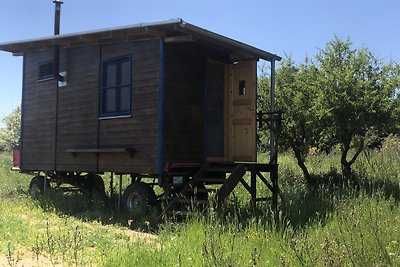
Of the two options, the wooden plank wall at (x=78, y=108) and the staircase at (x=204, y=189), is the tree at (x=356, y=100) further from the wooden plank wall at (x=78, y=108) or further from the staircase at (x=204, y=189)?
the wooden plank wall at (x=78, y=108)

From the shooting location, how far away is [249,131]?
37.1ft

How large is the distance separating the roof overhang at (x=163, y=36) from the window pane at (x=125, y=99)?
3.76 ft

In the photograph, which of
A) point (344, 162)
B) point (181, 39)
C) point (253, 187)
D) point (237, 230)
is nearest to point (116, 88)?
point (181, 39)

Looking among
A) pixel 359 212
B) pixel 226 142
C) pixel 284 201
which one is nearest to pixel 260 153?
pixel 226 142

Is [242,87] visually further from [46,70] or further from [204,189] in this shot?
[46,70]

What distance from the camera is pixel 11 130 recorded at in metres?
42.2

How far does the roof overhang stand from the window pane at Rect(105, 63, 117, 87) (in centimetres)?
59

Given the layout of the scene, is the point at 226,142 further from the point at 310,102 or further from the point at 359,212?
the point at 359,212

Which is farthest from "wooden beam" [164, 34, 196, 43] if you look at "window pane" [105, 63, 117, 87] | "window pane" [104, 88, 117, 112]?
"window pane" [104, 88, 117, 112]

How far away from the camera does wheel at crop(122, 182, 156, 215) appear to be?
1017cm

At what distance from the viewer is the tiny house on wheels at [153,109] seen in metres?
9.87

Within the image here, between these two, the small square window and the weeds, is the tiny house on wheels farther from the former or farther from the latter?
the weeds

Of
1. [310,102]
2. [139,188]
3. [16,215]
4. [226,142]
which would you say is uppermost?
[310,102]

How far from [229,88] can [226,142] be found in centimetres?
137
